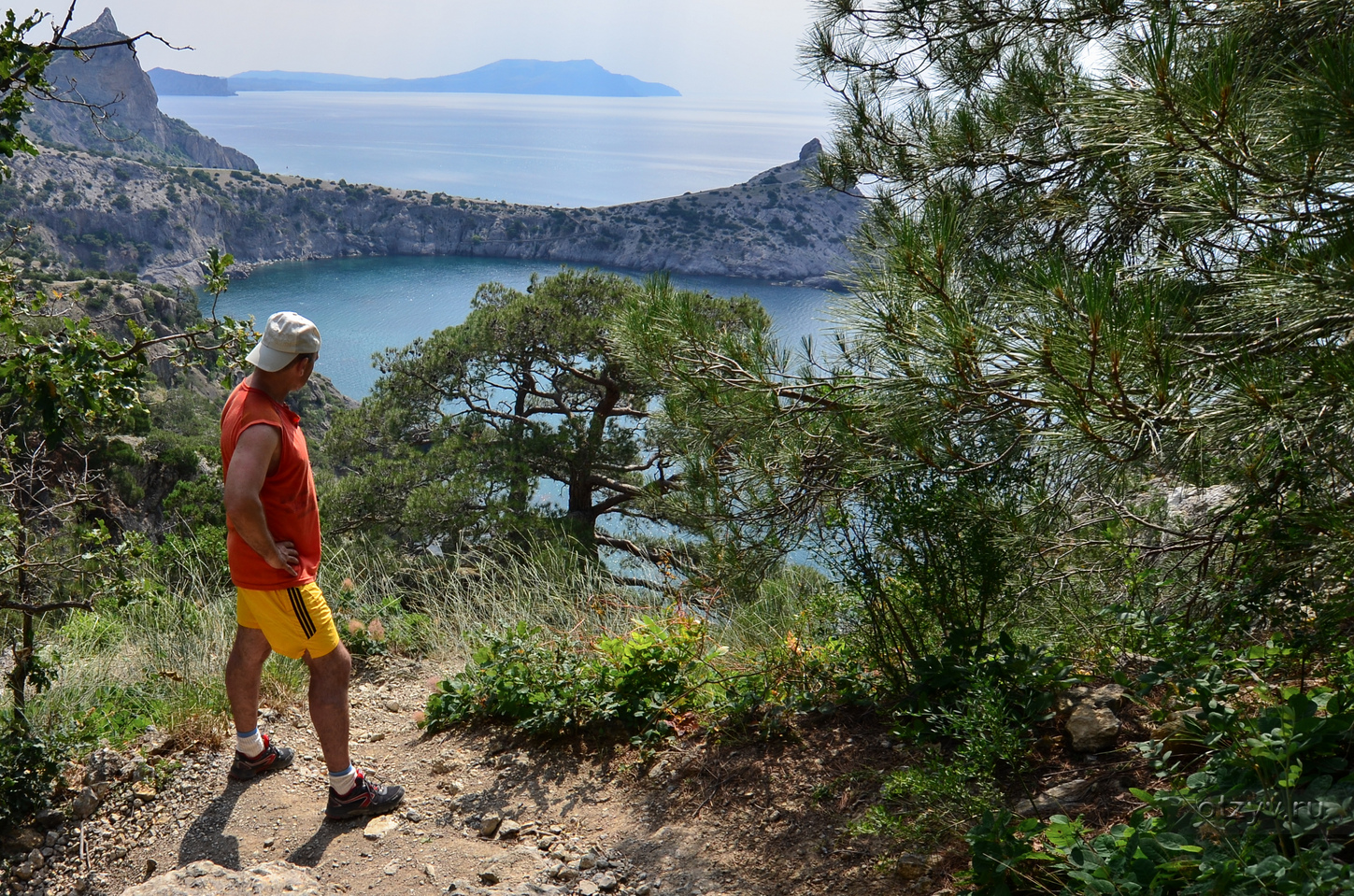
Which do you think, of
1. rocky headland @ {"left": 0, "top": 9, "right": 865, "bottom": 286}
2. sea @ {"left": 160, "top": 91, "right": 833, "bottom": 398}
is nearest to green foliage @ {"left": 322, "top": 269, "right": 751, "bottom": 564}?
sea @ {"left": 160, "top": 91, "right": 833, "bottom": 398}

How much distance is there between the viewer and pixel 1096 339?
166 centimetres

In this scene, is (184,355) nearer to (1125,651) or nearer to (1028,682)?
(1028,682)

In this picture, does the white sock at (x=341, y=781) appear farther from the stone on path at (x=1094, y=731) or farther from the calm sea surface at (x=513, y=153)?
the calm sea surface at (x=513, y=153)

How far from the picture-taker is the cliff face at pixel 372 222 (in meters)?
43.8

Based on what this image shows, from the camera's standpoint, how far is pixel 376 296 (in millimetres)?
43500

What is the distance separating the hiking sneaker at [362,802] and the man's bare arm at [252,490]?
2.52ft

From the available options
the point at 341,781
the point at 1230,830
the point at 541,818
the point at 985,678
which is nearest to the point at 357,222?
the point at 341,781

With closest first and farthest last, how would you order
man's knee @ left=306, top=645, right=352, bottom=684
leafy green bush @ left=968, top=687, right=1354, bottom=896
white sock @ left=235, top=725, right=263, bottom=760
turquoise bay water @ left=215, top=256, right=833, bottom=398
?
leafy green bush @ left=968, top=687, right=1354, bottom=896 → man's knee @ left=306, top=645, right=352, bottom=684 → white sock @ left=235, top=725, right=263, bottom=760 → turquoise bay water @ left=215, top=256, right=833, bottom=398

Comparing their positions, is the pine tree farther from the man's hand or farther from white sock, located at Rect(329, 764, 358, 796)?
white sock, located at Rect(329, 764, 358, 796)

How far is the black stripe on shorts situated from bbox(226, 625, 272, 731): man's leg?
0.29 m

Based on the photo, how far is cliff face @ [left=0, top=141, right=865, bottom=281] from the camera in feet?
144

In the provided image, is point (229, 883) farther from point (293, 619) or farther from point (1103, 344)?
point (1103, 344)

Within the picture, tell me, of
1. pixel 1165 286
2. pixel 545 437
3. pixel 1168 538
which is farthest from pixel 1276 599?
pixel 545 437

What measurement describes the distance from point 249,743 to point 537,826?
107cm
